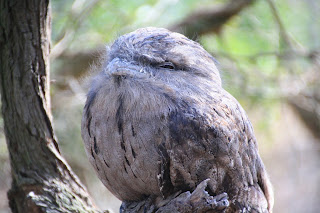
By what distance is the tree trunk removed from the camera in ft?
7.72

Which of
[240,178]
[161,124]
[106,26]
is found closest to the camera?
[161,124]

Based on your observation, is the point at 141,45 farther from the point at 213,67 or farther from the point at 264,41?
the point at 264,41

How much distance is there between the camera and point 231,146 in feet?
7.02

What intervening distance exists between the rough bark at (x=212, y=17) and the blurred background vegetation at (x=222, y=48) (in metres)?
0.01

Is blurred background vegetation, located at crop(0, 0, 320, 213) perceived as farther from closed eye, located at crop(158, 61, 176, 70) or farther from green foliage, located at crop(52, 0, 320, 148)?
closed eye, located at crop(158, 61, 176, 70)

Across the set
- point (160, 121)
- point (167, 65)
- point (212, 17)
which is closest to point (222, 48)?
point (212, 17)

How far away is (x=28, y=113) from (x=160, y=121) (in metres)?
0.85

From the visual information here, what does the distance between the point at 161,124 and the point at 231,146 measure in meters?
0.42

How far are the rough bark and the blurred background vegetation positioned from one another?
0.01 metres

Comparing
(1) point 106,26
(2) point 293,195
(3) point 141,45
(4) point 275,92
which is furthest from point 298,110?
(3) point 141,45

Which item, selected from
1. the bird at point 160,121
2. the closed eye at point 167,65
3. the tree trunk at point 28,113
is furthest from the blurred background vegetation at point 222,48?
the closed eye at point 167,65

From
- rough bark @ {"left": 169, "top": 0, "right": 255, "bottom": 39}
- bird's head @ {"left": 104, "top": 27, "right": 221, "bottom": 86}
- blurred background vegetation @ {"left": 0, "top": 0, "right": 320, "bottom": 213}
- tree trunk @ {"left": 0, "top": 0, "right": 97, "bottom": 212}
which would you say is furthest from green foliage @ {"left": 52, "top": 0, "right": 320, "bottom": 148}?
bird's head @ {"left": 104, "top": 27, "right": 221, "bottom": 86}

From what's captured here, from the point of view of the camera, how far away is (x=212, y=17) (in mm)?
5059

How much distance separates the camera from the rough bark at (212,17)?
16.2 feet
